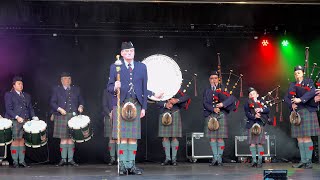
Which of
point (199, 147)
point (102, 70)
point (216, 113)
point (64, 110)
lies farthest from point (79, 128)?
point (199, 147)

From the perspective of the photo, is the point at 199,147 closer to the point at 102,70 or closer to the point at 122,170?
the point at 102,70

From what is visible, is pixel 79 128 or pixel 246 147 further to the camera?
pixel 246 147

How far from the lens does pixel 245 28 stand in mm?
10938

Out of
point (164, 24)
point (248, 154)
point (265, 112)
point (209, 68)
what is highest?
point (164, 24)

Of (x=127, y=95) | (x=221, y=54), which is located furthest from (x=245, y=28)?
(x=127, y=95)

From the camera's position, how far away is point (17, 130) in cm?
966

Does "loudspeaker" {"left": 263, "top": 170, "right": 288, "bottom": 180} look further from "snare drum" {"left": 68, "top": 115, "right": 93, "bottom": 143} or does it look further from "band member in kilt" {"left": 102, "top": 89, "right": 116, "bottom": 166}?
"band member in kilt" {"left": 102, "top": 89, "right": 116, "bottom": 166}

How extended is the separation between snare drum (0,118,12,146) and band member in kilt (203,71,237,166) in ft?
11.3

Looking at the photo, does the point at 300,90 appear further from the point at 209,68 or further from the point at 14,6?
the point at 14,6

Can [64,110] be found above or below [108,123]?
above

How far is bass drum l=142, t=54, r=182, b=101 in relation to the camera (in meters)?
9.59

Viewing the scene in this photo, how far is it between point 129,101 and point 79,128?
2123 millimetres

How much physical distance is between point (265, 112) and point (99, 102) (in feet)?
11.3

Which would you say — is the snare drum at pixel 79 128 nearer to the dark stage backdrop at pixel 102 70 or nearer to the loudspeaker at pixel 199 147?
the dark stage backdrop at pixel 102 70
